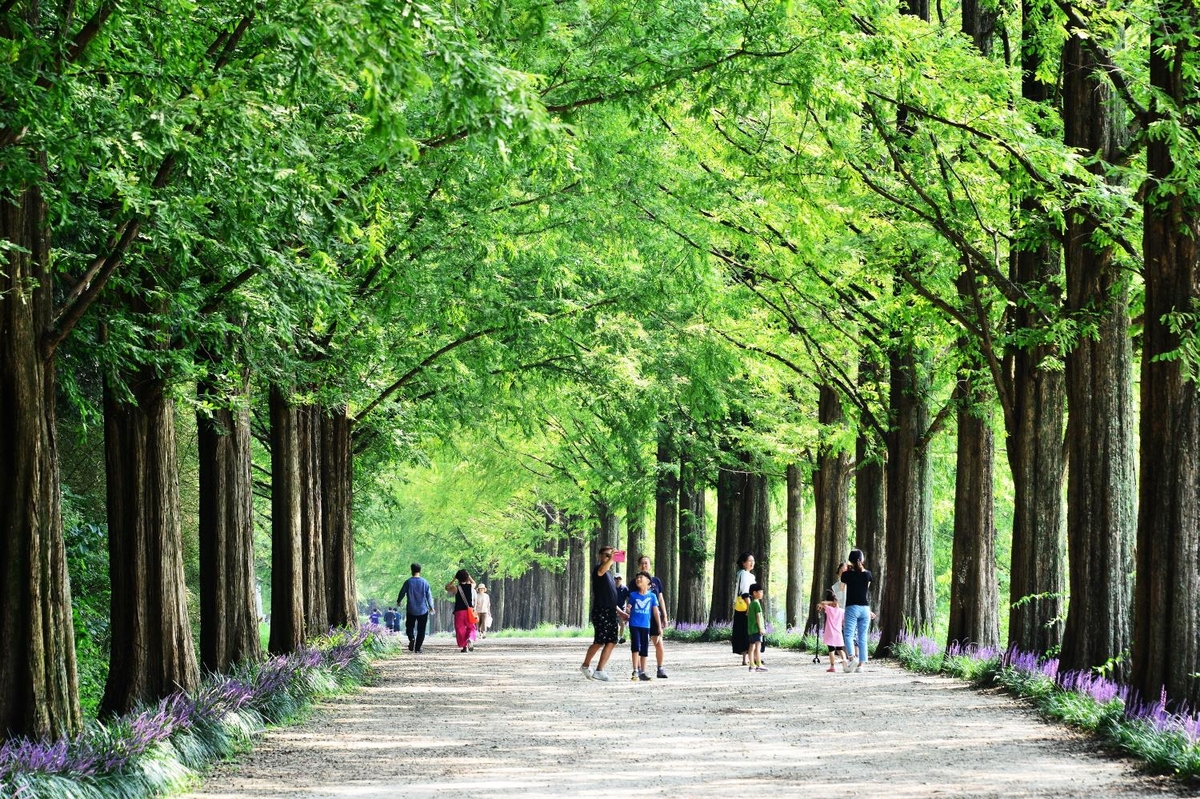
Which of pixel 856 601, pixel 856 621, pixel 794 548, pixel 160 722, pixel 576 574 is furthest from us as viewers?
pixel 576 574

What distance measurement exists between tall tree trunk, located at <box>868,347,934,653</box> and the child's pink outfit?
1.93 metres

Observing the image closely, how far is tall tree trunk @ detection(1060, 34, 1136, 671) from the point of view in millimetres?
13336

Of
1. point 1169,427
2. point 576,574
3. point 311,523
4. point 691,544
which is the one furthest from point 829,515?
point 576,574

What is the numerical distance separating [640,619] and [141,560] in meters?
8.63

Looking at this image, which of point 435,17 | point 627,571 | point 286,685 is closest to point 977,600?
point 286,685

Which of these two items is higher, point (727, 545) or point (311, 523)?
point (311, 523)

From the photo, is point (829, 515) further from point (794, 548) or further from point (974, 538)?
point (974, 538)

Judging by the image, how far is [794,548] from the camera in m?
32.2

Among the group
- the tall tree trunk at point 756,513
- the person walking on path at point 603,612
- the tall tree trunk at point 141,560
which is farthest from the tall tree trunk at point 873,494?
the tall tree trunk at point 141,560

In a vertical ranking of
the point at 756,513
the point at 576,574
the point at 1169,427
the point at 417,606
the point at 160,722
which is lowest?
the point at 576,574

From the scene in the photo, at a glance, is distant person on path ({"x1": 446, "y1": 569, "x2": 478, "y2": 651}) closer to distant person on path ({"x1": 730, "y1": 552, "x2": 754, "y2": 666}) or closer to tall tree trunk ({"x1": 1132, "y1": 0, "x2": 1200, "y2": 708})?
distant person on path ({"x1": 730, "y1": 552, "x2": 754, "y2": 666})

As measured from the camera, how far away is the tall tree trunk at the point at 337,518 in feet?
87.0

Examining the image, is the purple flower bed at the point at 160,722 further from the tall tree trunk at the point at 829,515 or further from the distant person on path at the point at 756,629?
the tall tree trunk at the point at 829,515

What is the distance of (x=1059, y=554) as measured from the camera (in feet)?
54.1
